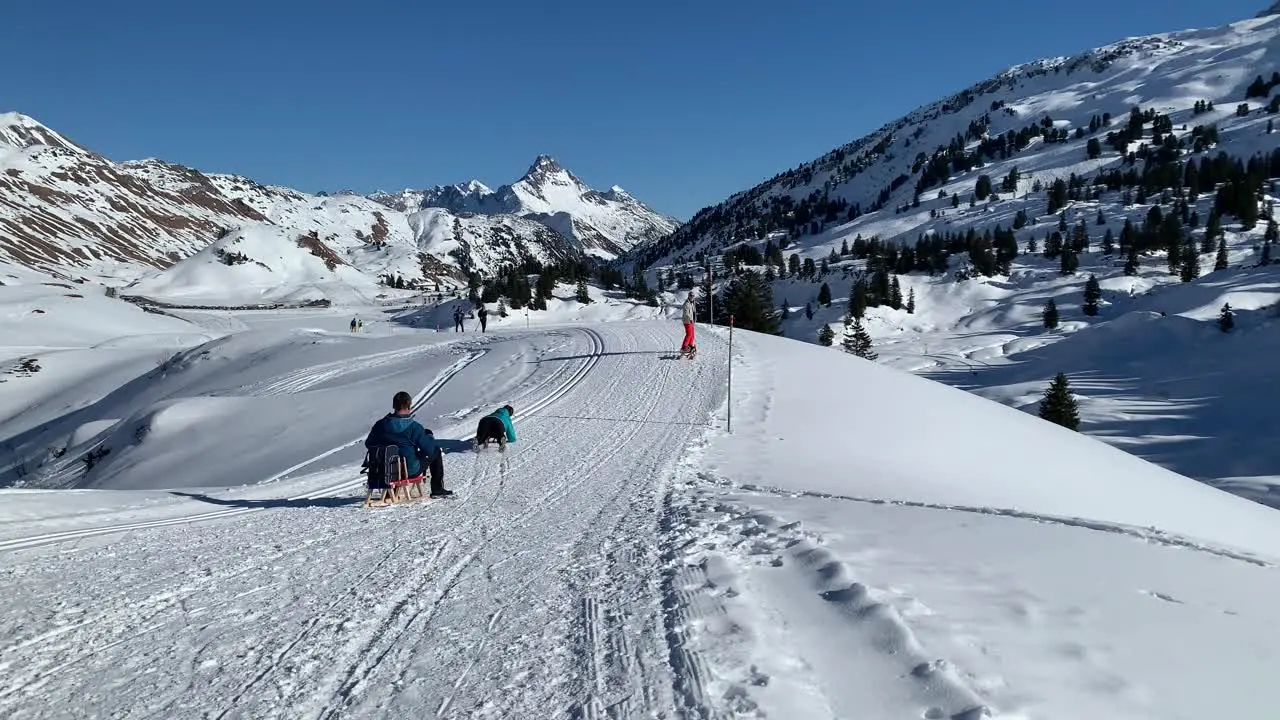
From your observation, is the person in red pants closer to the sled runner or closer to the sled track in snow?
the sled track in snow

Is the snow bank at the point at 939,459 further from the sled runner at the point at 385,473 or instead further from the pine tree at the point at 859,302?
the pine tree at the point at 859,302

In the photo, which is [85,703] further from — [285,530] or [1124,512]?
[1124,512]

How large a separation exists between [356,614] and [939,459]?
12166 millimetres

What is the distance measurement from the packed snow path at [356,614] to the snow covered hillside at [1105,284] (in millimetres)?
34425

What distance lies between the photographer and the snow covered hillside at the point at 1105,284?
49562 millimetres

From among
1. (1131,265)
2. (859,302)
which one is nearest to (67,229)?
(859,302)

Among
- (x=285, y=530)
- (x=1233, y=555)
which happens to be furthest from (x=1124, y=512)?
(x=285, y=530)

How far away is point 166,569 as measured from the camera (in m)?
6.41

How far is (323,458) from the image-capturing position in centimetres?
1573

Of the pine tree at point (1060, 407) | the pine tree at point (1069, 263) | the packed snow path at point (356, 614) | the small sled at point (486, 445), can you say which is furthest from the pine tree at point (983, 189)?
the packed snow path at point (356, 614)

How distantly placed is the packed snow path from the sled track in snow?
306 mm

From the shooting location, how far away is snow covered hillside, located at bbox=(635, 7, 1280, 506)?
49.6 meters

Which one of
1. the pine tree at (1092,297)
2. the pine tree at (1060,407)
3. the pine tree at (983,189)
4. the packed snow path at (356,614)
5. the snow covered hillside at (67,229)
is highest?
the snow covered hillside at (67,229)

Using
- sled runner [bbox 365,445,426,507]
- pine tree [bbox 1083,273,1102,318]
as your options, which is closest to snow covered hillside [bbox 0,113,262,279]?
sled runner [bbox 365,445,426,507]
